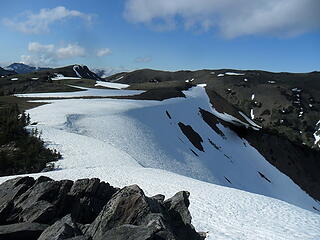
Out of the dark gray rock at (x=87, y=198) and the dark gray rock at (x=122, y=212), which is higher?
the dark gray rock at (x=122, y=212)

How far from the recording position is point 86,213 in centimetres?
1263

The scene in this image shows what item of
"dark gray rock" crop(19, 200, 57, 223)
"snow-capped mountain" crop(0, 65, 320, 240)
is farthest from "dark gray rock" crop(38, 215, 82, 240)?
"snow-capped mountain" crop(0, 65, 320, 240)

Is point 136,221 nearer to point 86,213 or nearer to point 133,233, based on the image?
point 133,233

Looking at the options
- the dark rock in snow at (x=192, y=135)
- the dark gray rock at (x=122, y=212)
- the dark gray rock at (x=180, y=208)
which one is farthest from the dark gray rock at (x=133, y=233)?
the dark rock in snow at (x=192, y=135)

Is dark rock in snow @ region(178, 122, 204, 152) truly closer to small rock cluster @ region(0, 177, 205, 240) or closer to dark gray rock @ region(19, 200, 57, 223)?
small rock cluster @ region(0, 177, 205, 240)

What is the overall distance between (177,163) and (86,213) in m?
25.5

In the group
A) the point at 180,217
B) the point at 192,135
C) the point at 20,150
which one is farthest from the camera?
the point at 192,135

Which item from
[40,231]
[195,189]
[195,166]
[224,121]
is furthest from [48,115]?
[224,121]

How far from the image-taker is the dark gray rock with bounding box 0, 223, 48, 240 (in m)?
9.73

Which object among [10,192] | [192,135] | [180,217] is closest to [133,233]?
[180,217]

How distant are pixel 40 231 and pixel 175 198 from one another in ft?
16.1

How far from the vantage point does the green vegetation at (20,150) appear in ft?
85.3

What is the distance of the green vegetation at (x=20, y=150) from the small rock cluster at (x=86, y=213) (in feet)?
42.6

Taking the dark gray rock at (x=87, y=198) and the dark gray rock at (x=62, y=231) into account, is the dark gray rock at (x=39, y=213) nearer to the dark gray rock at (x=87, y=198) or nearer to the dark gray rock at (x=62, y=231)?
the dark gray rock at (x=87, y=198)
